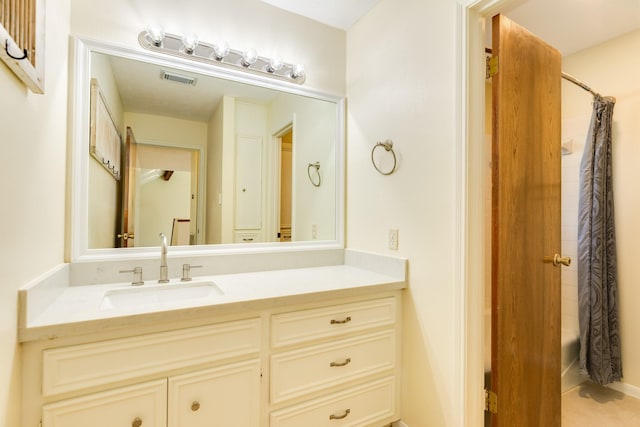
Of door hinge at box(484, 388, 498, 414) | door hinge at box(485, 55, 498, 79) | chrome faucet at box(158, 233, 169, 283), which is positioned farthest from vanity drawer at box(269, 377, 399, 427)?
door hinge at box(485, 55, 498, 79)

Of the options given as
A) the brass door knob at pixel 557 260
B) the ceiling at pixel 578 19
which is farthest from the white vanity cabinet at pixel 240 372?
the ceiling at pixel 578 19

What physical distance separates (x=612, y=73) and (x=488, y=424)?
2442 mm

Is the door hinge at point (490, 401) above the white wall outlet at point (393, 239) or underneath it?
underneath

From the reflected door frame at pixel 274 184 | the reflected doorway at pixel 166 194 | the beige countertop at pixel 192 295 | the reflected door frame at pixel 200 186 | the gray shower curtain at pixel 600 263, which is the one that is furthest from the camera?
the gray shower curtain at pixel 600 263

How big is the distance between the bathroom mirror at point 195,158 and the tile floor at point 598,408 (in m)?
1.75

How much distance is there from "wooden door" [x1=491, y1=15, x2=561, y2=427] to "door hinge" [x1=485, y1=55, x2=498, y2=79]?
0.02 m

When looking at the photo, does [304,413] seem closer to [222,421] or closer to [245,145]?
[222,421]

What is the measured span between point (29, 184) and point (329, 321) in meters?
1.20

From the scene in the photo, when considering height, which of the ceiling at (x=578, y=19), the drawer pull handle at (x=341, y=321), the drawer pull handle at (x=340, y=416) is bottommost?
the drawer pull handle at (x=340, y=416)

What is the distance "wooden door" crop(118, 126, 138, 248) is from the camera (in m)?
1.62

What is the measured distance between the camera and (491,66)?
1.39 meters

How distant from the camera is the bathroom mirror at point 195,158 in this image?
58.9 inches

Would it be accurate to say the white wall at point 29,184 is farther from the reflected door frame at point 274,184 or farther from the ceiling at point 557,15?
the ceiling at point 557,15

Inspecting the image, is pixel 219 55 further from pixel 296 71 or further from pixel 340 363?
pixel 340 363
